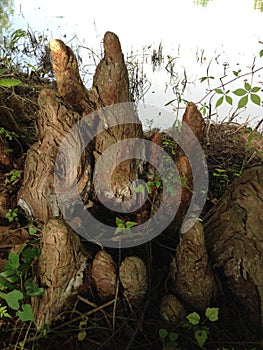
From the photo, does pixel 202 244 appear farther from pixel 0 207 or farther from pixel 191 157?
pixel 0 207

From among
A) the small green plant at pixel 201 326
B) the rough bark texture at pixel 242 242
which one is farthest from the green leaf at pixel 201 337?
the rough bark texture at pixel 242 242

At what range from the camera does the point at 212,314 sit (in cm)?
137

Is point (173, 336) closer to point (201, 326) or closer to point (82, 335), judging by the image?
point (201, 326)

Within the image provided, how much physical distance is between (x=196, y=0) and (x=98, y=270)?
28.8 ft

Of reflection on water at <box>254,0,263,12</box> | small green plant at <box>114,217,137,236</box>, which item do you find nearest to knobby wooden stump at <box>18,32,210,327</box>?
small green plant at <box>114,217,137,236</box>

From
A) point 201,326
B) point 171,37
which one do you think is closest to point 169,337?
point 201,326

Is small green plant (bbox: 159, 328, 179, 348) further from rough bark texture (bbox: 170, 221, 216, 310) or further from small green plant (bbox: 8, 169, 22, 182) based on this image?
small green plant (bbox: 8, 169, 22, 182)

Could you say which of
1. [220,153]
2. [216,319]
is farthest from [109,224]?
[220,153]

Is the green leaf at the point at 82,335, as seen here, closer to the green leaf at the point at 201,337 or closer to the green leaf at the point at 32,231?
the green leaf at the point at 201,337

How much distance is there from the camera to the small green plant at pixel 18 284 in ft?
4.24

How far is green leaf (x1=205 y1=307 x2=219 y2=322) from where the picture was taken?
1.36 metres

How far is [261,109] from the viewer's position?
3.64m

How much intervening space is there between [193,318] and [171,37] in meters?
5.14

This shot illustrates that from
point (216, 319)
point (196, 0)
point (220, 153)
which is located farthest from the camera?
point (196, 0)
